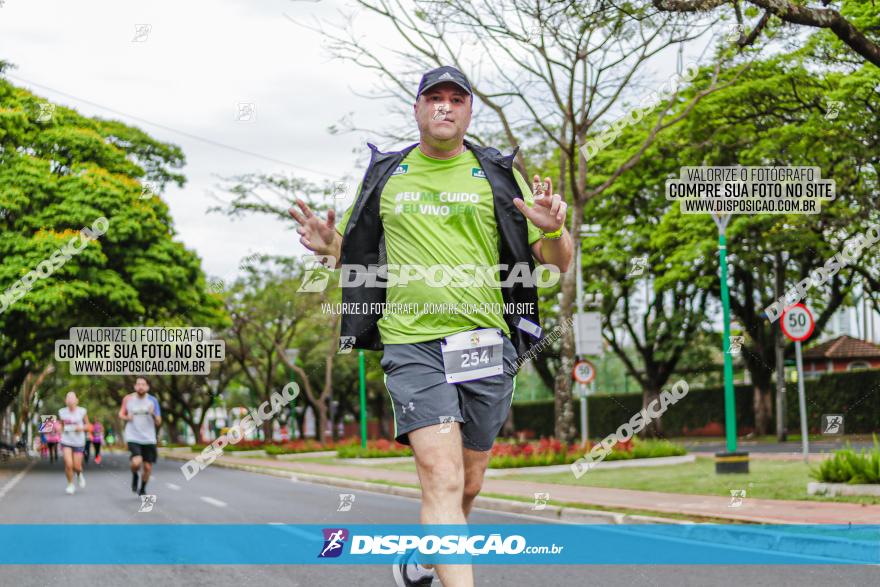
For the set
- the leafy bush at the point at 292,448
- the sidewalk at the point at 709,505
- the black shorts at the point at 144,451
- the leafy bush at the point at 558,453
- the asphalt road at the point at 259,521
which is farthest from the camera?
the leafy bush at the point at 292,448

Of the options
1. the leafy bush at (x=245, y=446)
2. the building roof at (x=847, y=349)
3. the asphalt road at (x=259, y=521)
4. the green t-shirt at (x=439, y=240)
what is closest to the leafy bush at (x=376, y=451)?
the asphalt road at (x=259, y=521)

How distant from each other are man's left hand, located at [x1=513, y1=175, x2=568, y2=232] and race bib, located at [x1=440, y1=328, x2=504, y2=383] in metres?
0.49

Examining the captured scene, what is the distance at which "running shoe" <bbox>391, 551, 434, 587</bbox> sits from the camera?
13.3ft

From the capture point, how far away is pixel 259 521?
1051 cm

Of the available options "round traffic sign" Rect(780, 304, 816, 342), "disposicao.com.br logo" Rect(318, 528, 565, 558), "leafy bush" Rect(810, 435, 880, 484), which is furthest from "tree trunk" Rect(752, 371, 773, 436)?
"disposicao.com.br logo" Rect(318, 528, 565, 558)

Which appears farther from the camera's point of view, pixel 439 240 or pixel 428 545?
pixel 439 240

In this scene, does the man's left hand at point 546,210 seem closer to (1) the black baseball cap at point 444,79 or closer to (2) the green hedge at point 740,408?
(1) the black baseball cap at point 444,79

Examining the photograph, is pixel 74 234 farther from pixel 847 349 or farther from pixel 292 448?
pixel 847 349

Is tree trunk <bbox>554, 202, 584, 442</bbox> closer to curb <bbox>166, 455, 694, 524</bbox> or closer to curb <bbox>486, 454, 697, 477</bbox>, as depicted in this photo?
curb <bbox>486, 454, 697, 477</bbox>

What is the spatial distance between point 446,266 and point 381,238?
357mm

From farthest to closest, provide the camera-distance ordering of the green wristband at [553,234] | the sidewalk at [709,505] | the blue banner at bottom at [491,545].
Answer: the sidewalk at [709,505]
the blue banner at bottom at [491,545]
the green wristband at [553,234]

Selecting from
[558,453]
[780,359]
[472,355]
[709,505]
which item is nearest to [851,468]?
[709,505]

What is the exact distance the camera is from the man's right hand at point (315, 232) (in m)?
4.06

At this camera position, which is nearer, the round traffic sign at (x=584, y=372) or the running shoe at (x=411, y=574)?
the running shoe at (x=411, y=574)
